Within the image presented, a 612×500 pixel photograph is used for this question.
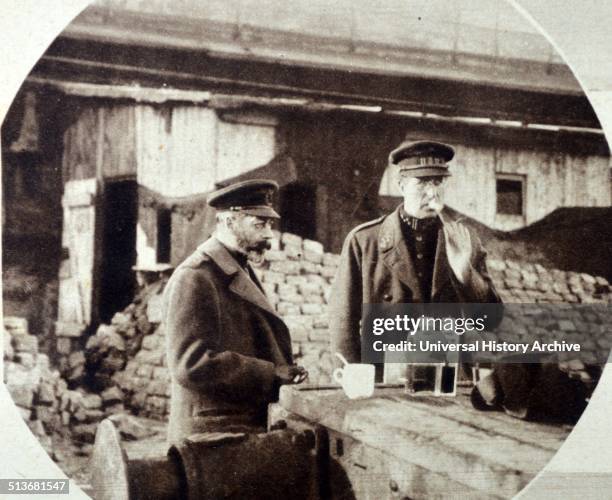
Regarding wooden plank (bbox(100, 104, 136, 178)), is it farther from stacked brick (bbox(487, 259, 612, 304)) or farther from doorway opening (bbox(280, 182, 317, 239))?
stacked brick (bbox(487, 259, 612, 304))

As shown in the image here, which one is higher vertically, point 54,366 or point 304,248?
point 304,248

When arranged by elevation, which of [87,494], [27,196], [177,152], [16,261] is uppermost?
[177,152]

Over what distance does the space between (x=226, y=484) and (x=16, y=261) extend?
1.26 meters

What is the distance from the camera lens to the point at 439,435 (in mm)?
2908

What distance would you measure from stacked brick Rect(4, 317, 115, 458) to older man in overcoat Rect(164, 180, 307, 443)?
33 cm

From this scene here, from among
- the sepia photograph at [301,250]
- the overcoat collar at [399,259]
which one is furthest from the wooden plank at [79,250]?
the overcoat collar at [399,259]

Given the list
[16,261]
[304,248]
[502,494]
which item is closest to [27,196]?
[16,261]

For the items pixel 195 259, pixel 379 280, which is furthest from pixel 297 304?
pixel 195 259

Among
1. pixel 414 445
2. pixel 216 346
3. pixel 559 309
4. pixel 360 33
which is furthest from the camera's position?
pixel 559 309

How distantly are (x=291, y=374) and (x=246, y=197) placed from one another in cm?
77

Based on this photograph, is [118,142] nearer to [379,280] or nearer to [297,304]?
[297,304]

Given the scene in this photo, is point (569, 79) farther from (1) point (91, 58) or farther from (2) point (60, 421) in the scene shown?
(2) point (60, 421)

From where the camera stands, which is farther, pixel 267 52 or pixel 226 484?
pixel 267 52

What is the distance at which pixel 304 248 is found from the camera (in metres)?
3.14
